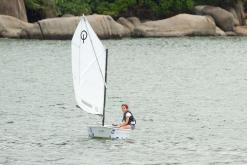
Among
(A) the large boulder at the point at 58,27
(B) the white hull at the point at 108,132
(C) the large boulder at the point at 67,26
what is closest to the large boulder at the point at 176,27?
(C) the large boulder at the point at 67,26

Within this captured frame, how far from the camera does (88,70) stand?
4131 cm

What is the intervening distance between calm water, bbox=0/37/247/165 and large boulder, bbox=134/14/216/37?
23.1ft

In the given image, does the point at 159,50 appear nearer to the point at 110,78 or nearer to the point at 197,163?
the point at 110,78

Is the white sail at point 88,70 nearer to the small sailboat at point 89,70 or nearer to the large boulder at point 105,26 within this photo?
the small sailboat at point 89,70

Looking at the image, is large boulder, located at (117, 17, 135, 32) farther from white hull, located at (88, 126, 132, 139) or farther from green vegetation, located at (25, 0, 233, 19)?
white hull, located at (88, 126, 132, 139)

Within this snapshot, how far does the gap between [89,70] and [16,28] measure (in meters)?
50.9

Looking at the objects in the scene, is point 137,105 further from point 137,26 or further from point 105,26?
point 137,26

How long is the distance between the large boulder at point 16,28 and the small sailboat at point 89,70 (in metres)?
49.2

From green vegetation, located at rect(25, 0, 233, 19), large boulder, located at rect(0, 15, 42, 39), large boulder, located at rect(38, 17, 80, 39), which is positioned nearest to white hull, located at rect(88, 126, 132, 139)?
large boulder, located at rect(38, 17, 80, 39)

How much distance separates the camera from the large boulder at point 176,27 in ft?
320

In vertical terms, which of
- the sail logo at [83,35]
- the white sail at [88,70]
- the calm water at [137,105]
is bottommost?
the calm water at [137,105]

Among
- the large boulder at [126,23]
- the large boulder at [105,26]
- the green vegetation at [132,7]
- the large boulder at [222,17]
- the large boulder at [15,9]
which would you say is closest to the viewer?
the large boulder at [105,26]

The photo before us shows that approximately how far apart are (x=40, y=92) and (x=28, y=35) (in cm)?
3367

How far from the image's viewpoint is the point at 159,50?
86625 mm
